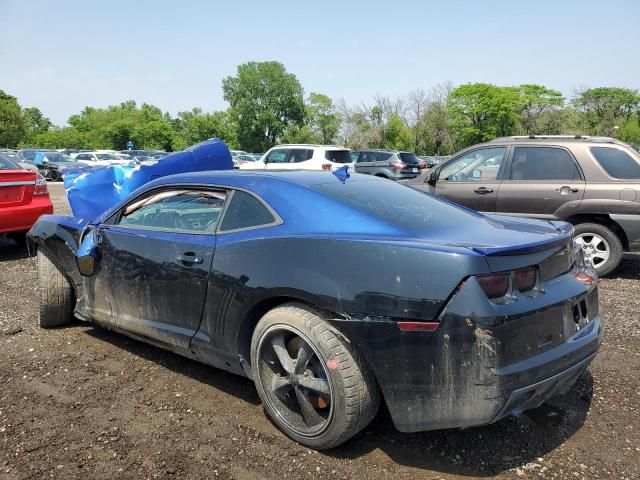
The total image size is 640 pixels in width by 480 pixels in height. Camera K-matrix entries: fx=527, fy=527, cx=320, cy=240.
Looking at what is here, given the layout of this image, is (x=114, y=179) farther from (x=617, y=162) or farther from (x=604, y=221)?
(x=617, y=162)

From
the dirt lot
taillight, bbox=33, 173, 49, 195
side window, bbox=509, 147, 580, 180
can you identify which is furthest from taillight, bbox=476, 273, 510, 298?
taillight, bbox=33, 173, 49, 195

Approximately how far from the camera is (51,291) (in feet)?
14.3

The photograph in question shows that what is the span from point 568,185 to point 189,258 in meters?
5.15

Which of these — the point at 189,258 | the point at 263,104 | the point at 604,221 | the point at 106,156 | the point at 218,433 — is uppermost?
the point at 263,104

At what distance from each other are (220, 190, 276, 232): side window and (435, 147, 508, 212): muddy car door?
4707mm

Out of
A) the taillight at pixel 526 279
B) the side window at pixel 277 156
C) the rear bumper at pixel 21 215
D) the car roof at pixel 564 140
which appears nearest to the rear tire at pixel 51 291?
the rear bumper at pixel 21 215

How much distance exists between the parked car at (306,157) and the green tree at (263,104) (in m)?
73.3

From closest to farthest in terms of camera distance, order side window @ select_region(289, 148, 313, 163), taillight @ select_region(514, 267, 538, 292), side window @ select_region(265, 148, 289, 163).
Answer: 1. taillight @ select_region(514, 267, 538, 292)
2. side window @ select_region(289, 148, 313, 163)
3. side window @ select_region(265, 148, 289, 163)

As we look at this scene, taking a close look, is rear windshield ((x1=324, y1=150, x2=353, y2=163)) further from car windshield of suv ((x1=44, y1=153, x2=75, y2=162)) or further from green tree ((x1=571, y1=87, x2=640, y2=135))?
green tree ((x1=571, y1=87, x2=640, y2=135))

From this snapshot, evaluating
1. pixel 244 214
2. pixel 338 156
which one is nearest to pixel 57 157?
pixel 338 156

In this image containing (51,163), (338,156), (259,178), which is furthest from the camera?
(51,163)

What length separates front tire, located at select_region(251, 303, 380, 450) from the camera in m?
2.49

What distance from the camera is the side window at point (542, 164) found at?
6.59 metres

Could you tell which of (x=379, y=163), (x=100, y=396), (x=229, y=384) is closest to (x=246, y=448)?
(x=229, y=384)
